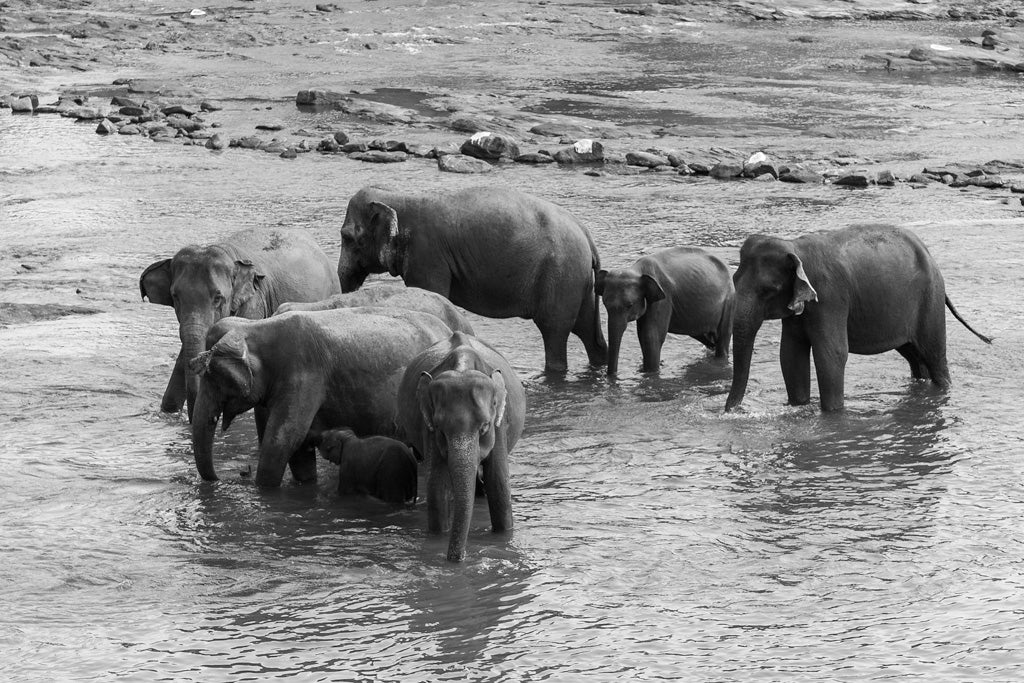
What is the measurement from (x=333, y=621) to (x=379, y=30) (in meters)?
36.5

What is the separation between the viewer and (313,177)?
74.0ft

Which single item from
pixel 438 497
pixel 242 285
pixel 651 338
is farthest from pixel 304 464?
pixel 651 338

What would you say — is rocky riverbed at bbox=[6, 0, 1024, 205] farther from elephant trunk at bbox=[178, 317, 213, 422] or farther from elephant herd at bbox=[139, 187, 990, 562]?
elephant trunk at bbox=[178, 317, 213, 422]

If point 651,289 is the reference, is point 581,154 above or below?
below

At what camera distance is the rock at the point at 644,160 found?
23484 millimetres

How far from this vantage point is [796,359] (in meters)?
11.6

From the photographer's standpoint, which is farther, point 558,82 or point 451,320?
point 558,82

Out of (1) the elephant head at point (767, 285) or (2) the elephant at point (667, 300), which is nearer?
(1) the elephant head at point (767, 285)

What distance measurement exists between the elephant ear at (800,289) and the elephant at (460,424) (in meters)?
2.73

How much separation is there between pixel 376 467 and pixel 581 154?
15084 mm

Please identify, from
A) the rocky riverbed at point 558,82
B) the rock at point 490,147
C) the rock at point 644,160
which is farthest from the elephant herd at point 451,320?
the rock at point 490,147

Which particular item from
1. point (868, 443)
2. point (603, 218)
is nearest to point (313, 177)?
point (603, 218)

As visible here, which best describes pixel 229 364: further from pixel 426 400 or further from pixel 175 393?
pixel 175 393

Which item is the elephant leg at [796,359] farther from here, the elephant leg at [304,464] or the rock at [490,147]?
the rock at [490,147]
